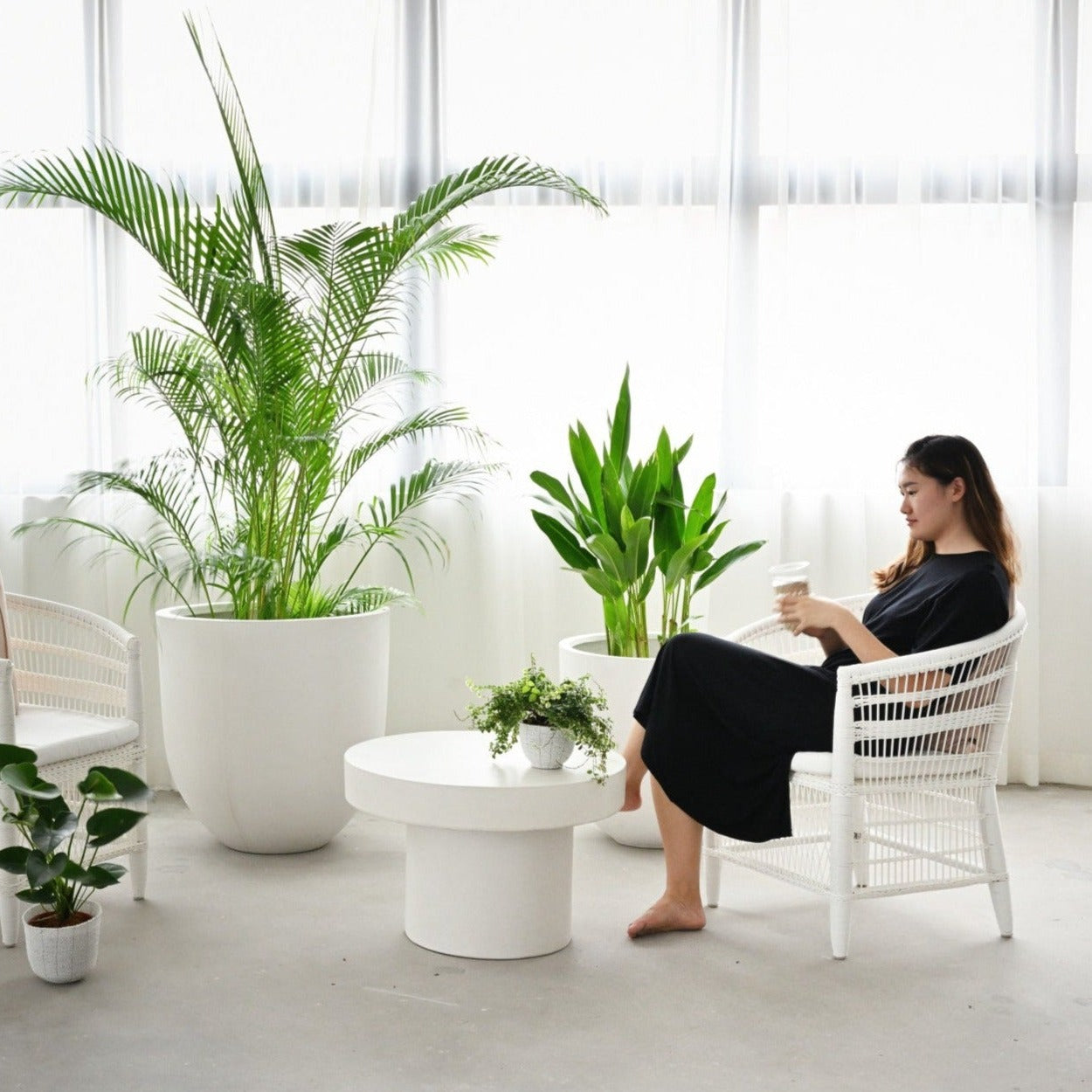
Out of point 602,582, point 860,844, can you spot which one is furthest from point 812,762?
point 602,582

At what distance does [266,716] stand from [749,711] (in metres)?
1.22

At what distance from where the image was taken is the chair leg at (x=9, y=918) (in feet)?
8.80

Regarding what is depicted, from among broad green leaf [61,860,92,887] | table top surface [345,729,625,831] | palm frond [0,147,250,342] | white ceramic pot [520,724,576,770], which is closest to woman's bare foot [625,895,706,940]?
table top surface [345,729,625,831]

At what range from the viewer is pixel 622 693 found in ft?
11.1

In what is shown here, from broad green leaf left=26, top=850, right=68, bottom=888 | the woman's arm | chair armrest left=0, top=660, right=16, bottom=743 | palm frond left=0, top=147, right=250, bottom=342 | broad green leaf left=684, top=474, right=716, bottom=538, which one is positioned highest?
palm frond left=0, top=147, right=250, bottom=342

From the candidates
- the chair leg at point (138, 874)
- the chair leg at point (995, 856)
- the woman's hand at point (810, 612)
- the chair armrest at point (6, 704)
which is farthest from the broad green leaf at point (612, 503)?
the chair armrest at point (6, 704)

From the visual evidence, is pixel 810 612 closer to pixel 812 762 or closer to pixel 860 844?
pixel 812 762

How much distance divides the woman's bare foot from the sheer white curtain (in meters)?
1.55

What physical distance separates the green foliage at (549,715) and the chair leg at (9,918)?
103cm

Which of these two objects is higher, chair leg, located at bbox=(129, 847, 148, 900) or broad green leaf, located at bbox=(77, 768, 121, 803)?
broad green leaf, located at bbox=(77, 768, 121, 803)

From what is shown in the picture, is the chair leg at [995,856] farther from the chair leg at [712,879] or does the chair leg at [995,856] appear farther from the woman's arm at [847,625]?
the chair leg at [712,879]

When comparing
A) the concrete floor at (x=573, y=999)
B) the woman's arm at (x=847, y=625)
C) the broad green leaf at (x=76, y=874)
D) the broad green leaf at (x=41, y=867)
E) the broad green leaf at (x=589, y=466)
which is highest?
the broad green leaf at (x=589, y=466)

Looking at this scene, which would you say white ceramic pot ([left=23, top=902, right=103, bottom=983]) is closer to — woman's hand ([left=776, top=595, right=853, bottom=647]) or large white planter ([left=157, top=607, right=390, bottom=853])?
large white planter ([left=157, top=607, right=390, bottom=853])

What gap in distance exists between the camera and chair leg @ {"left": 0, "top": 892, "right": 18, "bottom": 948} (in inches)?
106
